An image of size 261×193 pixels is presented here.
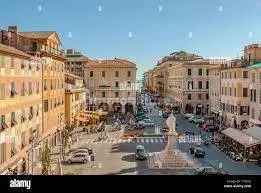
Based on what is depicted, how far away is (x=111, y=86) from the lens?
4.88m

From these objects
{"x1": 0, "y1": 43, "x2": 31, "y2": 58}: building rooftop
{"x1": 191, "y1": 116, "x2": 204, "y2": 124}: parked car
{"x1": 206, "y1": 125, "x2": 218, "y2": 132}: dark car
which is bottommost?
{"x1": 206, "y1": 125, "x2": 218, "y2": 132}: dark car

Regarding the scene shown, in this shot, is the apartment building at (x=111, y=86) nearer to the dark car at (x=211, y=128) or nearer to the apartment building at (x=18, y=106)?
the apartment building at (x=18, y=106)

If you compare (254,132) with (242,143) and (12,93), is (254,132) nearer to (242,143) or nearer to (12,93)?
(242,143)

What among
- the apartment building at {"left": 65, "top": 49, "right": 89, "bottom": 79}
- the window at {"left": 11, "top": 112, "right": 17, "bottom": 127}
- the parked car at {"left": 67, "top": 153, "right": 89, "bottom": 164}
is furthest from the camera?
the window at {"left": 11, "top": 112, "right": 17, "bottom": 127}

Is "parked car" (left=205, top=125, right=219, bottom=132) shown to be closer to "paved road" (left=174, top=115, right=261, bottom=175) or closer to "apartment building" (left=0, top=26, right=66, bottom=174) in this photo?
"paved road" (left=174, top=115, right=261, bottom=175)

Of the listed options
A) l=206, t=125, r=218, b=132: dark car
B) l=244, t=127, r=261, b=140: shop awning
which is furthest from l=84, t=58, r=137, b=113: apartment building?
l=244, t=127, r=261, b=140: shop awning

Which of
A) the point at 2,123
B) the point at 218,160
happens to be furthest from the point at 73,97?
the point at 218,160

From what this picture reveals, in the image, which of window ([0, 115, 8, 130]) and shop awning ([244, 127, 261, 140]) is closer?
window ([0, 115, 8, 130])

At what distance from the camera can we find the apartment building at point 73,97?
488 centimetres

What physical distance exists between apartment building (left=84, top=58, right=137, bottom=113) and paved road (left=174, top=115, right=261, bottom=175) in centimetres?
87

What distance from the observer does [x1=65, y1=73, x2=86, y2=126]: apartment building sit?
488 centimetres

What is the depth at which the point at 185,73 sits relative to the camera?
17.7 ft

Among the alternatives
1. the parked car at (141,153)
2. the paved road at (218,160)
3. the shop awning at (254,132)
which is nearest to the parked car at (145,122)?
the paved road at (218,160)
